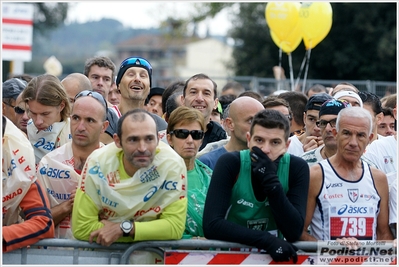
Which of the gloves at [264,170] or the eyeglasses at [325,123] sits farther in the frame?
the eyeglasses at [325,123]

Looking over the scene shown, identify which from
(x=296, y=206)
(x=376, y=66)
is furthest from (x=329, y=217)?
(x=376, y=66)

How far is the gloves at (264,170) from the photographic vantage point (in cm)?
489

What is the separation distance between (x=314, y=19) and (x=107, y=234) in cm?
989

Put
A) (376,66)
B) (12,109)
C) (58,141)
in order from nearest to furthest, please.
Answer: (58,141), (12,109), (376,66)

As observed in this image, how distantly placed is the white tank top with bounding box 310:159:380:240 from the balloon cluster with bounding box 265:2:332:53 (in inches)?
356

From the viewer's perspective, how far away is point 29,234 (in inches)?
197

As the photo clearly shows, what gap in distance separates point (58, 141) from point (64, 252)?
5.43 ft

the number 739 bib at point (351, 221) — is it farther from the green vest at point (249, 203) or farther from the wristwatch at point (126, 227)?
the wristwatch at point (126, 227)

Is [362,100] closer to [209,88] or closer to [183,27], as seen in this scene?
[209,88]

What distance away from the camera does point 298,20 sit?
1433cm

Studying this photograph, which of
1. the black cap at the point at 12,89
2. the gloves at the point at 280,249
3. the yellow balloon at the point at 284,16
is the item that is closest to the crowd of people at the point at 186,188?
the gloves at the point at 280,249

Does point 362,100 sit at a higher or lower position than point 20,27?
lower

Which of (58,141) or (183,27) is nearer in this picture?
(58,141)

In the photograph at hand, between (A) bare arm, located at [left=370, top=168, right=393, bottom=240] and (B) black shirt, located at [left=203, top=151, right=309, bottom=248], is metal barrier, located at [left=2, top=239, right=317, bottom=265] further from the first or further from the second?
(A) bare arm, located at [left=370, top=168, right=393, bottom=240]
